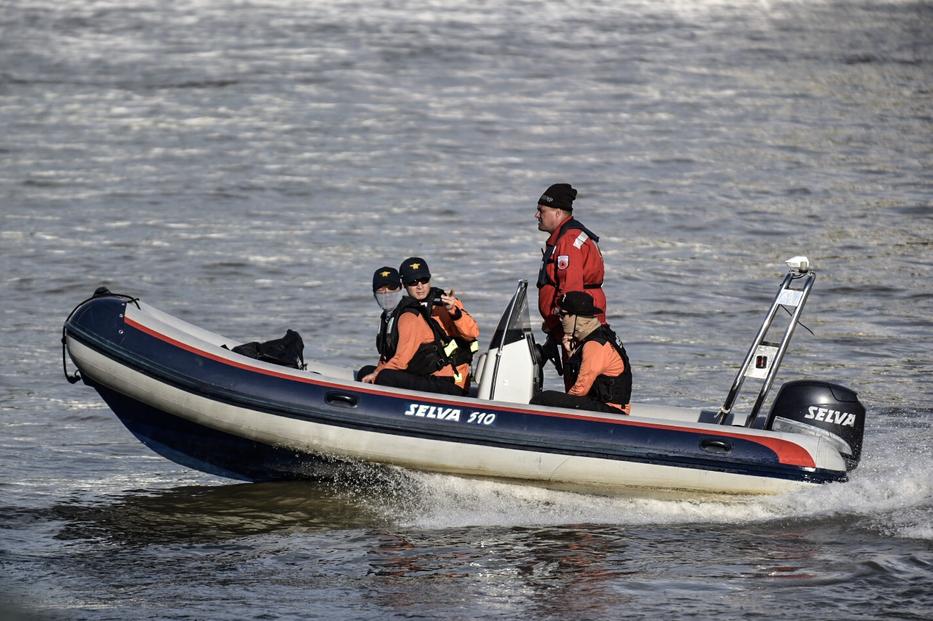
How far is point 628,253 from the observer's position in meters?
14.0

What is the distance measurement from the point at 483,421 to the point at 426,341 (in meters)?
0.53

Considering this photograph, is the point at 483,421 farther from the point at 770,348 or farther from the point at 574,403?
the point at 770,348

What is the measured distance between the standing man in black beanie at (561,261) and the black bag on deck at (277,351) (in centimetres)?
136

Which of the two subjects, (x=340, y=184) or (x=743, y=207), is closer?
(x=743, y=207)

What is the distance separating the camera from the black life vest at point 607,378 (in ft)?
24.6

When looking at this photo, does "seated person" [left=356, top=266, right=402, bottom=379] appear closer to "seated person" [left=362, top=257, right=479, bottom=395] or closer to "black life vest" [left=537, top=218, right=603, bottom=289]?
"seated person" [left=362, top=257, right=479, bottom=395]

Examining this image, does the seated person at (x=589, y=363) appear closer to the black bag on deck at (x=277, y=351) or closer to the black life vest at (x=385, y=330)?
the black life vest at (x=385, y=330)

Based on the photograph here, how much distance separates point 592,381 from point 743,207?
8.65m

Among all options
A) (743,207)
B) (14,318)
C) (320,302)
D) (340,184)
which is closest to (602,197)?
(743,207)

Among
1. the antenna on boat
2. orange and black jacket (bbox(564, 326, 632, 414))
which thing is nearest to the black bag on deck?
orange and black jacket (bbox(564, 326, 632, 414))

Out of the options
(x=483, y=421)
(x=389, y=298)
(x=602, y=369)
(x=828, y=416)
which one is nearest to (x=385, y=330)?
(x=389, y=298)

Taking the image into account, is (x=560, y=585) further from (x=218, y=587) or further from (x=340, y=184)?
(x=340, y=184)

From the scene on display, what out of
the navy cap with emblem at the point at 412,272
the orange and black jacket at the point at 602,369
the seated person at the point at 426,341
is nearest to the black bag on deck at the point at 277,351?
the seated person at the point at 426,341

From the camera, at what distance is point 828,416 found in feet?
24.9
